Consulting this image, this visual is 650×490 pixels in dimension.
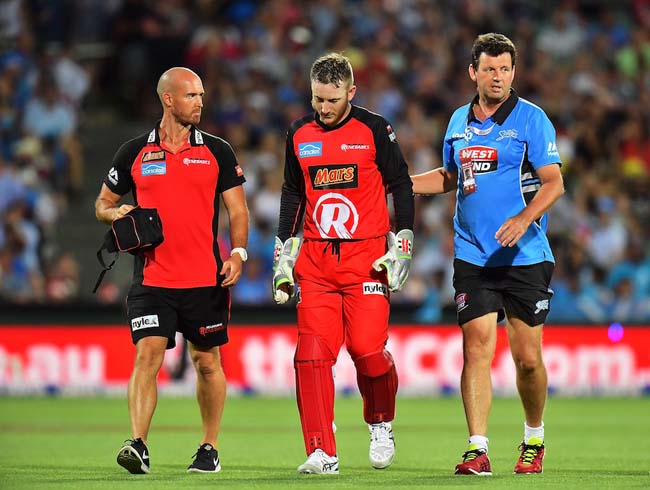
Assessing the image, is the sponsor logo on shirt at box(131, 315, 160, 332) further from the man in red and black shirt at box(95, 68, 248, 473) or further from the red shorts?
the red shorts

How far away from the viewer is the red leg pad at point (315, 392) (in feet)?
29.1

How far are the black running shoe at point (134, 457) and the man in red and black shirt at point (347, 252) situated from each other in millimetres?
1071

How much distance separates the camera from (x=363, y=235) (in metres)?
9.13

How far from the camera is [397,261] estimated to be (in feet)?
29.8

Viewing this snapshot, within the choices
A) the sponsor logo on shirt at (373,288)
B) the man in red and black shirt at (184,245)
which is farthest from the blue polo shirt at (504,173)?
the man in red and black shirt at (184,245)

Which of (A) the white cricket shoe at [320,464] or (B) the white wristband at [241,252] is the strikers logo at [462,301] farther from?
(B) the white wristband at [241,252]

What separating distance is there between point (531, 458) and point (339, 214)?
6.88 feet

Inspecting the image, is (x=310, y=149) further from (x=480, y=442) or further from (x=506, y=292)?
(x=480, y=442)

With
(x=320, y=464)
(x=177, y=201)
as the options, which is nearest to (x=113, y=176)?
(x=177, y=201)

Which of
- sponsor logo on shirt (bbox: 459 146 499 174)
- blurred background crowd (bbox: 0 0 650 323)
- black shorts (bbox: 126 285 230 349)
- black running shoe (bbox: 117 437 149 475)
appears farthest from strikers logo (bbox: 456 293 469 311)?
blurred background crowd (bbox: 0 0 650 323)

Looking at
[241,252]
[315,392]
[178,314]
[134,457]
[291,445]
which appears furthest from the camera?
[291,445]

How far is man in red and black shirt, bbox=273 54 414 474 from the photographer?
9039 millimetres

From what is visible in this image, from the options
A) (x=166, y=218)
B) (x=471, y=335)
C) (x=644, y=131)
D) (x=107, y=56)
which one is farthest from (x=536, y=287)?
(x=107, y=56)

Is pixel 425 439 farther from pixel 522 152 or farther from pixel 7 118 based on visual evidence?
pixel 7 118
